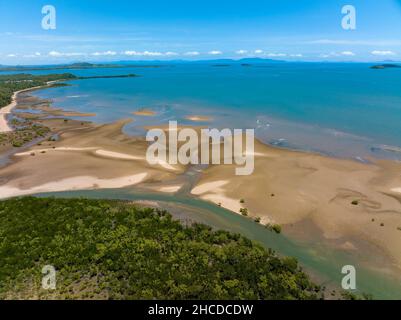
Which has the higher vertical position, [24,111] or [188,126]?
[24,111]

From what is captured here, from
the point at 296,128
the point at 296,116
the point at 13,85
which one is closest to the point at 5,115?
the point at 296,128

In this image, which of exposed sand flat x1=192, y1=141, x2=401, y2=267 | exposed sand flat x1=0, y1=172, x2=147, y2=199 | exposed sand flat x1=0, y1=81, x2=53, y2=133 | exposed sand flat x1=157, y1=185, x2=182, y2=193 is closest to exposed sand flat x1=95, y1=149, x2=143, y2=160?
exposed sand flat x1=0, y1=172, x2=147, y2=199

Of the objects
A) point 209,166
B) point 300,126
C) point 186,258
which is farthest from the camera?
point 300,126

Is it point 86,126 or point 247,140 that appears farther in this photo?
point 86,126
